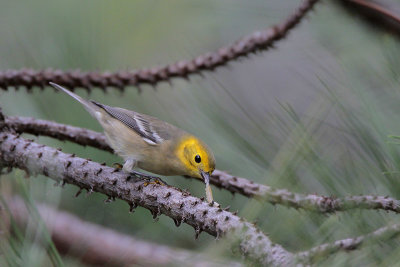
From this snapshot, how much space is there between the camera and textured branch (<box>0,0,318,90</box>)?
2662 millimetres

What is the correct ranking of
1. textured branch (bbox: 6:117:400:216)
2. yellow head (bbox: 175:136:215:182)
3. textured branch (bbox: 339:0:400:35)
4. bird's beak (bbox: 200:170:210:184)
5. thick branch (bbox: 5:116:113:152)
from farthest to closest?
yellow head (bbox: 175:136:215:182)
bird's beak (bbox: 200:170:210:184)
thick branch (bbox: 5:116:113:152)
textured branch (bbox: 339:0:400:35)
textured branch (bbox: 6:117:400:216)

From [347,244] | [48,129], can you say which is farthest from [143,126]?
[347,244]

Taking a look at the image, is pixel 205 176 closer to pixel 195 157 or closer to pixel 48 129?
pixel 195 157

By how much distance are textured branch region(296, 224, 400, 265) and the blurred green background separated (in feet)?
0.12

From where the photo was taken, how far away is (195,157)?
3109 millimetres

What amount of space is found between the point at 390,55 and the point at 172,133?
195cm

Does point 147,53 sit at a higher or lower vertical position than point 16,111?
higher

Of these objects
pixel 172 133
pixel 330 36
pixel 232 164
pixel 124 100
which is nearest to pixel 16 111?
pixel 124 100

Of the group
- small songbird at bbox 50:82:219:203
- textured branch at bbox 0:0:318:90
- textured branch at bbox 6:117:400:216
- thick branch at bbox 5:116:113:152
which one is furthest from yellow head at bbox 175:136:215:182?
thick branch at bbox 5:116:113:152

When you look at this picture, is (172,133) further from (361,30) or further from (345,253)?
(345,253)

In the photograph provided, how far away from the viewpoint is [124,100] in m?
3.22

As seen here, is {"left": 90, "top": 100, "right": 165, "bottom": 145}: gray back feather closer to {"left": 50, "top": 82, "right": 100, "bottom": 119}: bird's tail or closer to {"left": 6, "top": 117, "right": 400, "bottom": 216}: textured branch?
{"left": 50, "top": 82, "right": 100, "bottom": 119}: bird's tail

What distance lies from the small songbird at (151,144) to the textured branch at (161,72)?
82 millimetres

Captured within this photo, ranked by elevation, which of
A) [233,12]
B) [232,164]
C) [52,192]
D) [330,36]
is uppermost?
[233,12]
